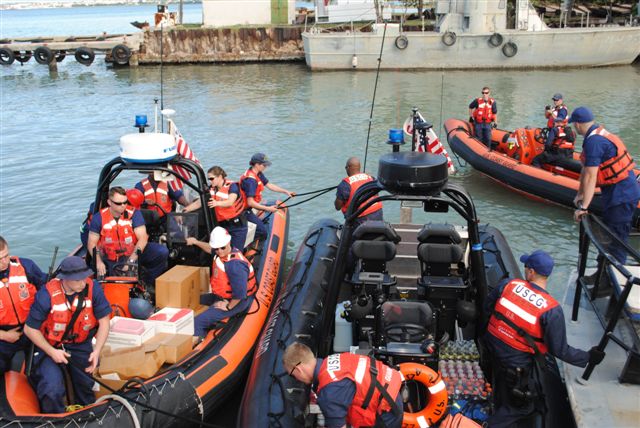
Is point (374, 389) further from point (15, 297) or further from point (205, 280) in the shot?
point (205, 280)

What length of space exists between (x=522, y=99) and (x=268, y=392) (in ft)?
55.5

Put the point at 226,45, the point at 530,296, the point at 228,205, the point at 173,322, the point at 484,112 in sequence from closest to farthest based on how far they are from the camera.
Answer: the point at 530,296
the point at 173,322
the point at 228,205
the point at 484,112
the point at 226,45

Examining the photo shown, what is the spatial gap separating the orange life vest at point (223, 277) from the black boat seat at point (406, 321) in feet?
4.67

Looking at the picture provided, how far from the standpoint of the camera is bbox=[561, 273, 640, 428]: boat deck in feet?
10.7

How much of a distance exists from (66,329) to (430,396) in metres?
2.26

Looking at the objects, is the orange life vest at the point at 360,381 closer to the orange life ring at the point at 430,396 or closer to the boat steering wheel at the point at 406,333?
the orange life ring at the point at 430,396

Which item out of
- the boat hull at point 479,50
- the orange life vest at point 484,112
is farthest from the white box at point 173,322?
the boat hull at point 479,50

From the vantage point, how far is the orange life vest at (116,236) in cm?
547

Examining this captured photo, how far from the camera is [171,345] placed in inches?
183

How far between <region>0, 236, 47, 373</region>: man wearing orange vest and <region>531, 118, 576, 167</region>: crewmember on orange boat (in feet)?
25.2

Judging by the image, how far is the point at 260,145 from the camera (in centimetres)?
1425

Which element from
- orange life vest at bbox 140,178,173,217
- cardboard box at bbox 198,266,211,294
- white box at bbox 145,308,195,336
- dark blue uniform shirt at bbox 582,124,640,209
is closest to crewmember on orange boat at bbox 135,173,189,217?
orange life vest at bbox 140,178,173,217

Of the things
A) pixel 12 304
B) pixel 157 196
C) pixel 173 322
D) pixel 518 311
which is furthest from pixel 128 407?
pixel 157 196

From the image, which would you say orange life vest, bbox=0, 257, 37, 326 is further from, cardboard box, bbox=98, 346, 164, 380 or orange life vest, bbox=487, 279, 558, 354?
orange life vest, bbox=487, 279, 558, 354
